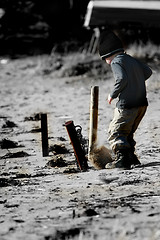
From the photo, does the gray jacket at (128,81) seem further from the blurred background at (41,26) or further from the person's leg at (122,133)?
the blurred background at (41,26)

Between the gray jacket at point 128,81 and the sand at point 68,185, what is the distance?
0.71m

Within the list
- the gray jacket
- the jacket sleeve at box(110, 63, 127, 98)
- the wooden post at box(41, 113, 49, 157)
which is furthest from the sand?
the jacket sleeve at box(110, 63, 127, 98)

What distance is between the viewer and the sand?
3.36 meters

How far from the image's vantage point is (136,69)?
4.86m

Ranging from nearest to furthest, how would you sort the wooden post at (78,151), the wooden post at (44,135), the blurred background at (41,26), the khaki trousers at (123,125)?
the khaki trousers at (123,125) < the wooden post at (78,151) < the wooden post at (44,135) < the blurred background at (41,26)

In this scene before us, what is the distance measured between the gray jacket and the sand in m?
0.71

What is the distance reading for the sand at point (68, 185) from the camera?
3.36m

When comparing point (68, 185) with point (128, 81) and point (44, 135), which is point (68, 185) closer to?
point (128, 81)

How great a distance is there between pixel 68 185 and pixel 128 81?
1.21m

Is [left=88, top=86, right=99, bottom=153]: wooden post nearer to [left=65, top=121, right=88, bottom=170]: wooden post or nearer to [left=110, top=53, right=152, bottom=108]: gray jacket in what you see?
[left=65, top=121, right=88, bottom=170]: wooden post

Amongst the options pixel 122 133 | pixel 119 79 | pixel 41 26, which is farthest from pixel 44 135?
pixel 41 26

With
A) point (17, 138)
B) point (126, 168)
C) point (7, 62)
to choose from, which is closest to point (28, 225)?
point (126, 168)

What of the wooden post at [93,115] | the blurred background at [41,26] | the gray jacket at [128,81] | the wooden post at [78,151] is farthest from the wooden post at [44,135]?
the blurred background at [41,26]

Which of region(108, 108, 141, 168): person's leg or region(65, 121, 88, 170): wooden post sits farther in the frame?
region(65, 121, 88, 170): wooden post
